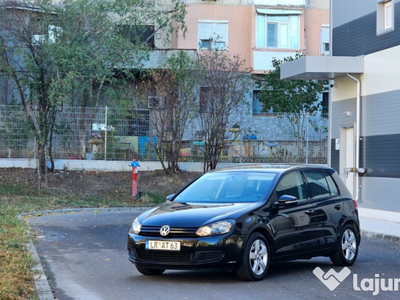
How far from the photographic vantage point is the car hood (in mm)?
10141

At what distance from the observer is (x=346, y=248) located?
11984mm

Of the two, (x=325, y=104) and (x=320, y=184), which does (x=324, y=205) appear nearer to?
(x=320, y=184)

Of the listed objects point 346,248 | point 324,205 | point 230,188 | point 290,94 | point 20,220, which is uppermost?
point 290,94

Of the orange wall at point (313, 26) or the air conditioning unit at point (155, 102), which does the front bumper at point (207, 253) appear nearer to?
the air conditioning unit at point (155, 102)

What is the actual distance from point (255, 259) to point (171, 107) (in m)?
19.7

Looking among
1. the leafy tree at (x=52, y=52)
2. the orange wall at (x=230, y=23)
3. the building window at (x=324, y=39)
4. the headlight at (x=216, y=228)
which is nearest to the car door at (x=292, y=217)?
the headlight at (x=216, y=228)

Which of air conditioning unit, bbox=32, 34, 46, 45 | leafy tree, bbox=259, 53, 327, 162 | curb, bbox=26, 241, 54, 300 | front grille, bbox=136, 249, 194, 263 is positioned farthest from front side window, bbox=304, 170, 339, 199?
leafy tree, bbox=259, 53, 327, 162

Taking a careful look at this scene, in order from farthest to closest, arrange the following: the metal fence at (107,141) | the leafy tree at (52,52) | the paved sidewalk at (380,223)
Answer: the metal fence at (107,141) → the leafy tree at (52,52) → the paved sidewalk at (380,223)

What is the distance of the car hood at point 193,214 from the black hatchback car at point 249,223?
1 centimetres

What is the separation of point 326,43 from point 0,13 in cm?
1873

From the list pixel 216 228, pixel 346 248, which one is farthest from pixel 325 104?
pixel 216 228

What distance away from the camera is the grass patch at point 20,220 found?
29.9ft

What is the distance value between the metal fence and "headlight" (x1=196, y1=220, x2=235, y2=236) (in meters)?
19.5

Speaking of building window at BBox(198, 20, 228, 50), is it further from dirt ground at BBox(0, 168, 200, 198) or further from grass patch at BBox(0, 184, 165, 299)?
grass patch at BBox(0, 184, 165, 299)
